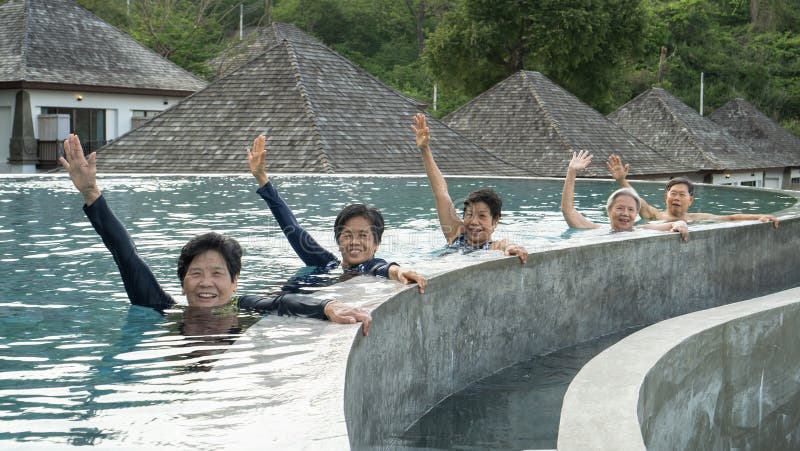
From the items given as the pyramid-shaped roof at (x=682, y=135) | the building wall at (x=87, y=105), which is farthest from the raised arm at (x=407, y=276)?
the pyramid-shaped roof at (x=682, y=135)

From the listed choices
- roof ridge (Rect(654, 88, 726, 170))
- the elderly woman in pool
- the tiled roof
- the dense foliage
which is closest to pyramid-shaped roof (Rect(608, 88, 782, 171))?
roof ridge (Rect(654, 88, 726, 170))

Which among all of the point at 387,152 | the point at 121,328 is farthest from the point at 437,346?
the point at 387,152

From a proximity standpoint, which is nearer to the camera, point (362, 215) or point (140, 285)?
point (140, 285)

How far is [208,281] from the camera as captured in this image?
5.08 meters

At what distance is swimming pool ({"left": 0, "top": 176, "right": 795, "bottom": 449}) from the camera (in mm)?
3361

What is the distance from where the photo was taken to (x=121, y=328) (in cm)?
516

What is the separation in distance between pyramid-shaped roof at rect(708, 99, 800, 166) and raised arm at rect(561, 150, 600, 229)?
3411cm

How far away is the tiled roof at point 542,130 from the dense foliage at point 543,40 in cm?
800

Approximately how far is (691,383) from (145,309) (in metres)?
2.88

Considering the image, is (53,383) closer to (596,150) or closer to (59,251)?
(59,251)

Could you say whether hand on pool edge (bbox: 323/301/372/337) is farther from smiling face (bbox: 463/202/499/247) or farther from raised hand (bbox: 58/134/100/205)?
smiling face (bbox: 463/202/499/247)

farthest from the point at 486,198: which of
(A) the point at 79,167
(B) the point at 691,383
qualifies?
(A) the point at 79,167

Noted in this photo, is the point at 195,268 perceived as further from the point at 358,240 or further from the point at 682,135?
the point at 682,135

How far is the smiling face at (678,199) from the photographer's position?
941 centimetres
